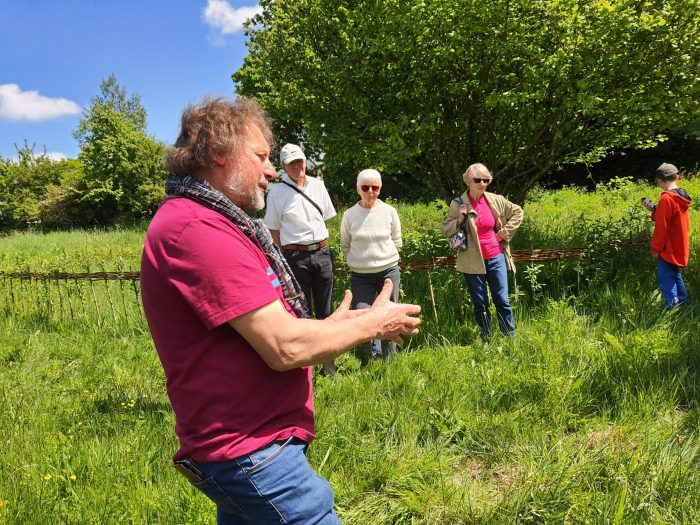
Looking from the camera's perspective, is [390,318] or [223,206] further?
[390,318]

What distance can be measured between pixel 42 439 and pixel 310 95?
660 centimetres

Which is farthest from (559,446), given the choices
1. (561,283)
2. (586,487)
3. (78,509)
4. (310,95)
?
(310,95)

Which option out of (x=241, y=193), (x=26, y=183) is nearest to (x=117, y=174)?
(x=26, y=183)

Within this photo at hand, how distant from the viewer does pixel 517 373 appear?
12.0 feet

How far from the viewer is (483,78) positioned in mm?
7094

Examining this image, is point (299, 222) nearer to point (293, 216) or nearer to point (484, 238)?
point (293, 216)

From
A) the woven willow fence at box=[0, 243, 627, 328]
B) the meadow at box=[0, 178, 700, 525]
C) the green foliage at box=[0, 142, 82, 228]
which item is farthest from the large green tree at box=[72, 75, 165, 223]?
the meadow at box=[0, 178, 700, 525]

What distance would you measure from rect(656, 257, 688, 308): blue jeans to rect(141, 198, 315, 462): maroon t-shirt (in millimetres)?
4973

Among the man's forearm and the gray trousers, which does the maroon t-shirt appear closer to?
the man's forearm

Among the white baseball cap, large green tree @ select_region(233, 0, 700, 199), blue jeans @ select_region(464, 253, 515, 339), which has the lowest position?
blue jeans @ select_region(464, 253, 515, 339)

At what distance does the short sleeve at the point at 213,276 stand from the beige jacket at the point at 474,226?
3.59 m

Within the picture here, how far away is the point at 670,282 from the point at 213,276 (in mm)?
5272

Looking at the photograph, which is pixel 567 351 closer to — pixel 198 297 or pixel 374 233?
pixel 374 233

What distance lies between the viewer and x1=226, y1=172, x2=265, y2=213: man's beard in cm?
148
